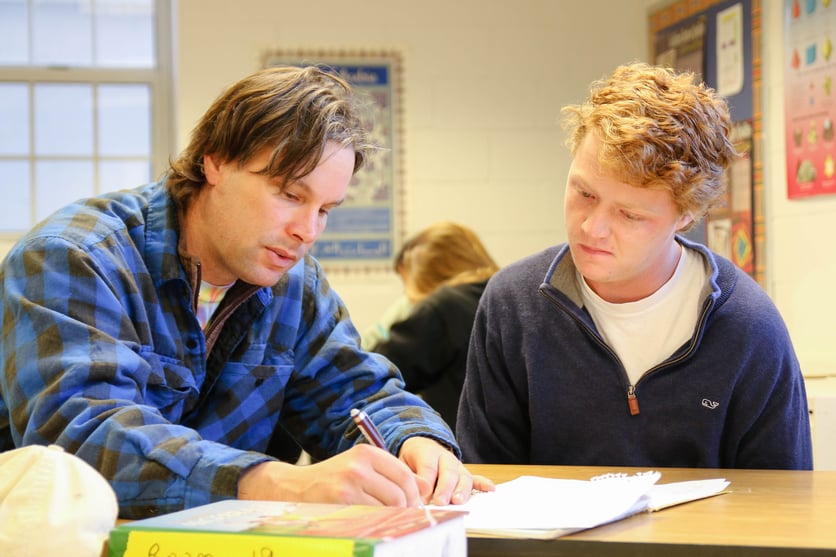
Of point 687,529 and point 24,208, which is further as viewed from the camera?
point 24,208

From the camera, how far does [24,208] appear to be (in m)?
4.36

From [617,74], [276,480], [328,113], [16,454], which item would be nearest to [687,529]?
[276,480]

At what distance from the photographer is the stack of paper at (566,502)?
3.37 feet

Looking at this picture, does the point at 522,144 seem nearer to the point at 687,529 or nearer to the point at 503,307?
the point at 503,307

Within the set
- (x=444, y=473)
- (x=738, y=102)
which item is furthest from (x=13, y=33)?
(x=444, y=473)

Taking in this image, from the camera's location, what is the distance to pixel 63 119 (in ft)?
14.3

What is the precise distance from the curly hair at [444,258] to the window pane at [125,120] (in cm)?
154

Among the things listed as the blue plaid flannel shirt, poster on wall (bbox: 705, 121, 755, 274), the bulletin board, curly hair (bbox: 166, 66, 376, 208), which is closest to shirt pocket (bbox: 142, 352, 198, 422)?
the blue plaid flannel shirt

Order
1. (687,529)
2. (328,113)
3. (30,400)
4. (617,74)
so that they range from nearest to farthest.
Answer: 1. (687,529)
2. (30,400)
3. (328,113)
4. (617,74)

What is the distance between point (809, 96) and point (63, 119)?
2.97m

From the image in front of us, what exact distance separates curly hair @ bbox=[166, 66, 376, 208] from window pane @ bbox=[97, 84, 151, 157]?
296 cm


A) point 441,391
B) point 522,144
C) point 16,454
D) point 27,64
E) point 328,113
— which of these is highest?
point 27,64

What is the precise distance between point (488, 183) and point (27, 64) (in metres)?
2.00

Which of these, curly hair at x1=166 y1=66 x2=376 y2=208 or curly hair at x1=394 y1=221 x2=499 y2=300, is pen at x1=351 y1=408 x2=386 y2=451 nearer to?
curly hair at x1=166 y1=66 x2=376 y2=208
